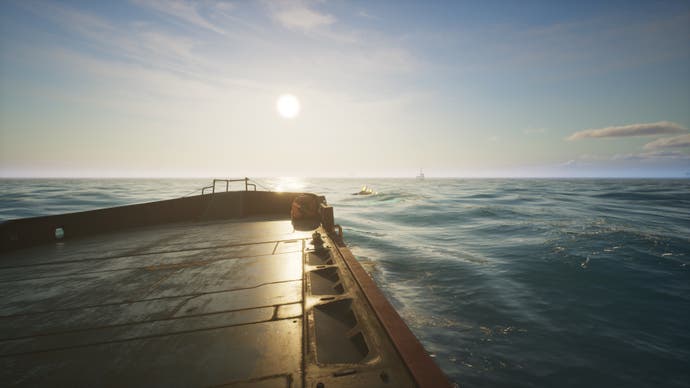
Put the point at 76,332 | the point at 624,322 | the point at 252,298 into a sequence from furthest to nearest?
the point at 624,322
the point at 252,298
the point at 76,332

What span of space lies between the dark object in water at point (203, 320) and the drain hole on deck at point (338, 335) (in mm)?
12

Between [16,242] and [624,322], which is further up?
[16,242]

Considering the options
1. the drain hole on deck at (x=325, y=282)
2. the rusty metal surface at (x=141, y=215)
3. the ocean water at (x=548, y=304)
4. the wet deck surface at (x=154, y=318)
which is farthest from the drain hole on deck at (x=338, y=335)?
the rusty metal surface at (x=141, y=215)

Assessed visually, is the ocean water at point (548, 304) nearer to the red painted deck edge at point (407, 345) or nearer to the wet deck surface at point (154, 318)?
the red painted deck edge at point (407, 345)

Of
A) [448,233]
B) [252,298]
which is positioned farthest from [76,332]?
[448,233]

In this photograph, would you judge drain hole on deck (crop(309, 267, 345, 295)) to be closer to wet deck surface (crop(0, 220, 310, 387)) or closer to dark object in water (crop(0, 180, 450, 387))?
dark object in water (crop(0, 180, 450, 387))

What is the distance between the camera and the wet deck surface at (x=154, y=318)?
2211 mm

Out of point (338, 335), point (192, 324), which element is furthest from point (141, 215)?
point (338, 335)

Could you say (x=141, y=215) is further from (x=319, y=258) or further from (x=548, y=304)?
(x=548, y=304)

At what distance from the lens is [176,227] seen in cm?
970

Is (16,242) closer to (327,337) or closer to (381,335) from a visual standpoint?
(327,337)

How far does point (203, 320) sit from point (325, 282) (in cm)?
176

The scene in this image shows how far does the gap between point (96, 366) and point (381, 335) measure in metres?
2.73

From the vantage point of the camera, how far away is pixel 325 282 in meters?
4.06
